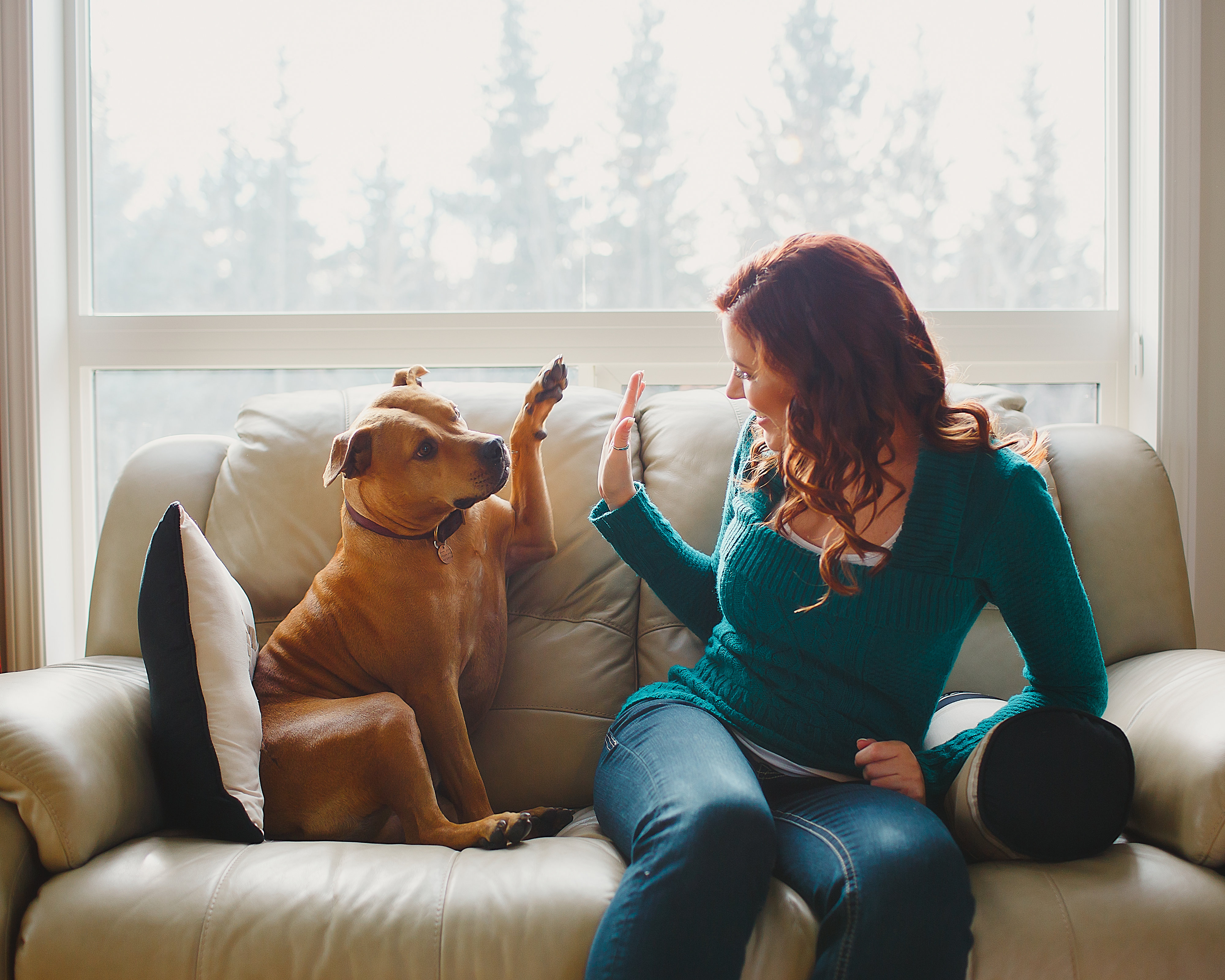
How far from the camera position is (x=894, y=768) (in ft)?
3.50

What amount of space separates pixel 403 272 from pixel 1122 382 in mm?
1795

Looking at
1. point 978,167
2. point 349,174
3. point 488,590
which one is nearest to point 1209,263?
point 978,167

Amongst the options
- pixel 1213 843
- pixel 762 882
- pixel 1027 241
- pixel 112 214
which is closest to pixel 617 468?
pixel 762 882

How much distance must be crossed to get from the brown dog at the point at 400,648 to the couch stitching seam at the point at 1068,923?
2.10 ft

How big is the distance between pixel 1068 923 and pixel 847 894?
278mm

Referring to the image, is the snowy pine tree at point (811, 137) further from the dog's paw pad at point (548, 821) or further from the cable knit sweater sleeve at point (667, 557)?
the dog's paw pad at point (548, 821)

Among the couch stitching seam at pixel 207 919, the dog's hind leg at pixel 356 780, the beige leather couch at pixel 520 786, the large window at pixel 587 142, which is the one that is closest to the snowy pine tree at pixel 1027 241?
the large window at pixel 587 142

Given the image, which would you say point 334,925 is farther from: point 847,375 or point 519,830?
point 847,375

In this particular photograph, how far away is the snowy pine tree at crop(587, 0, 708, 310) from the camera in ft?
6.71

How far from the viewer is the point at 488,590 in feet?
4.60

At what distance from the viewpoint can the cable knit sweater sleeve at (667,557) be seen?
4.42 feet

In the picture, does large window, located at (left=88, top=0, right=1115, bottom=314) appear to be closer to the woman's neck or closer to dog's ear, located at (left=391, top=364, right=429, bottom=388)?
dog's ear, located at (left=391, top=364, right=429, bottom=388)

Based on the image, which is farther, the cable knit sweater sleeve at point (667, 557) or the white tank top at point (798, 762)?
the cable knit sweater sleeve at point (667, 557)

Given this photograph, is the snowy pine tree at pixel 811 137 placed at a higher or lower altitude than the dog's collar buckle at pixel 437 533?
higher
